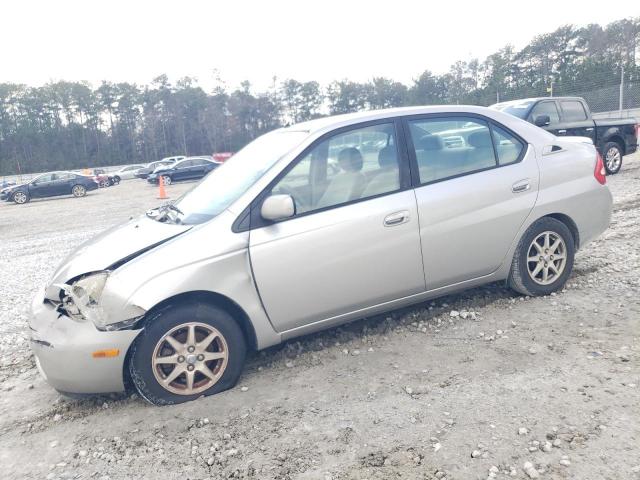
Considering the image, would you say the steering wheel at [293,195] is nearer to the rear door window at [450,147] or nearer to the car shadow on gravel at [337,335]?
the rear door window at [450,147]

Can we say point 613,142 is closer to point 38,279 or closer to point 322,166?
point 322,166

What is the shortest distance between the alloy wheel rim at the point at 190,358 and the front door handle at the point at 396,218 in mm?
1410

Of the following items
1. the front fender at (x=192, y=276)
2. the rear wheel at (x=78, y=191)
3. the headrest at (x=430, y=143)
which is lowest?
the front fender at (x=192, y=276)

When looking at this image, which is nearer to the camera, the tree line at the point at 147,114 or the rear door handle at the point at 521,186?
the rear door handle at the point at 521,186

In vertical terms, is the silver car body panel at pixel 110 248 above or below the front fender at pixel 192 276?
above

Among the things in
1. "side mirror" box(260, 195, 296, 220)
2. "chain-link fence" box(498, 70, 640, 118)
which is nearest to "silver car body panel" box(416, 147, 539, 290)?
"side mirror" box(260, 195, 296, 220)

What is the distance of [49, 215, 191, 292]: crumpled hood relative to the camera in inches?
132

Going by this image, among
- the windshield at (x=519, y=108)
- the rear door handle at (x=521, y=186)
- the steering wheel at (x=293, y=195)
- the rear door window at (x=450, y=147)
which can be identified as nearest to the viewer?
the steering wheel at (x=293, y=195)

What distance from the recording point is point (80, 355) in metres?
3.13

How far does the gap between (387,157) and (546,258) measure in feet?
5.67

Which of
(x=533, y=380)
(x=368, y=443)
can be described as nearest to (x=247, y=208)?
(x=368, y=443)

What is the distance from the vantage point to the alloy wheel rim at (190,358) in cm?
322

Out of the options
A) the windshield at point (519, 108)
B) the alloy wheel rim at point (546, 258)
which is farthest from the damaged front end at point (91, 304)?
the windshield at point (519, 108)

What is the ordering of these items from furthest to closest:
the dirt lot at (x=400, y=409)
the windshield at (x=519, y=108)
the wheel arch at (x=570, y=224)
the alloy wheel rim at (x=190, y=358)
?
the windshield at (x=519, y=108), the wheel arch at (x=570, y=224), the alloy wheel rim at (x=190, y=358), the dirt lot at (x=400, y=409)
